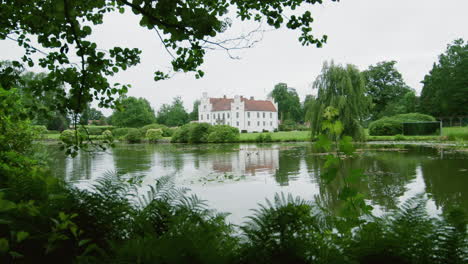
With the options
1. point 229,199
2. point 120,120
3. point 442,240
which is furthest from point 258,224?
point 120,120

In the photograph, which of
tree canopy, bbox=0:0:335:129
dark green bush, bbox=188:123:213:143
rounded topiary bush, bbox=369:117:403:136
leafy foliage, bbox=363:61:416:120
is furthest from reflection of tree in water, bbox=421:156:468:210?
leafy foliage, bbox=363:61:416:120

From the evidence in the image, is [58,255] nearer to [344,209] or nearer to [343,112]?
[344,209]

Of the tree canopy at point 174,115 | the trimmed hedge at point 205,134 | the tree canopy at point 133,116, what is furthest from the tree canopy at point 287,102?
the trimmed hedge at point 205,134

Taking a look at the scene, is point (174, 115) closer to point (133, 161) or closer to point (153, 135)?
point (153, 135)

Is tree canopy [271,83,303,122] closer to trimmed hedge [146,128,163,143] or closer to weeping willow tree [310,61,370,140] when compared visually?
trimmed hedge [146,128,163,143]

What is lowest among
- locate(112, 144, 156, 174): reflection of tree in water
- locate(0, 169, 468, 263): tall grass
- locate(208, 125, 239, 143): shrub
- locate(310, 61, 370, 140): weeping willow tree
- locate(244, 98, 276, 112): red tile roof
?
locate(112, 144, 156, 174): reflection of tree in water

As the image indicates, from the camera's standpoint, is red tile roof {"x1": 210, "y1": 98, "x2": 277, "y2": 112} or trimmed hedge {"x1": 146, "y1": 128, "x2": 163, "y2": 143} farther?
red tile roof {"x1": 210, "y1": 98, "x2": 277, "y2": 112}

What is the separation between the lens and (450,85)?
4269cm

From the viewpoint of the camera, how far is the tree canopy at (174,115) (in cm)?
8488

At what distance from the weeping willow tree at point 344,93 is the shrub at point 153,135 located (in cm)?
2702

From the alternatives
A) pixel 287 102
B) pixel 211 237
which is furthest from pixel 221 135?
pixel 287 102

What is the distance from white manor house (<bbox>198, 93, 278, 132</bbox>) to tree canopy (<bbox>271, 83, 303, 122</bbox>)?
3096 mm

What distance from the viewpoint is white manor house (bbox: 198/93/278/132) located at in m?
74.2

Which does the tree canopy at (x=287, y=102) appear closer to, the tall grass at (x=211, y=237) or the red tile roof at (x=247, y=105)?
the red tile roof at (x=247, y=105)
